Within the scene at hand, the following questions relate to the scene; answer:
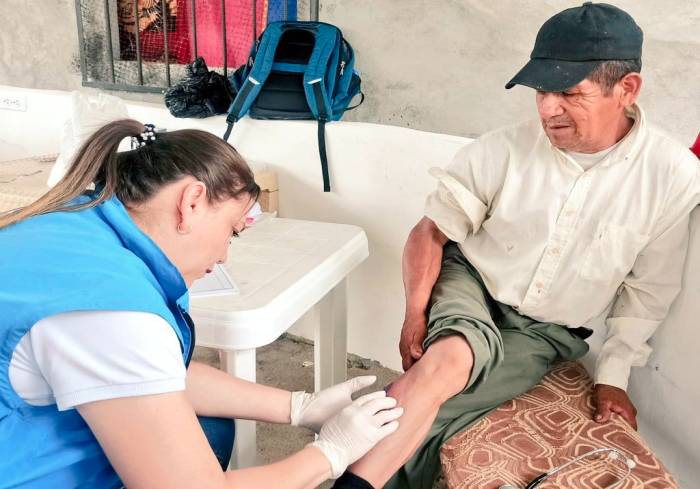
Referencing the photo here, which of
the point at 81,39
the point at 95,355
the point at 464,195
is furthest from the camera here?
the point at 81,39

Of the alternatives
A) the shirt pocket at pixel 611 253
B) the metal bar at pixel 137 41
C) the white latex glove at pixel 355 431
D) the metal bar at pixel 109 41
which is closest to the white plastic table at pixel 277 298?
the white latex glove at pixel 355 431

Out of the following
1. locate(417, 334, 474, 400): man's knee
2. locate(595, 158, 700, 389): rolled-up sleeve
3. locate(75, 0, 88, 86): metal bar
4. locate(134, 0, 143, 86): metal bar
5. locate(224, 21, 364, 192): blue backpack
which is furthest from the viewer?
locate(75, 0, 88, 86): metal bar

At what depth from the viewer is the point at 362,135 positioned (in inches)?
75.0

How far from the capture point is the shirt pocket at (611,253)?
4.11 ft

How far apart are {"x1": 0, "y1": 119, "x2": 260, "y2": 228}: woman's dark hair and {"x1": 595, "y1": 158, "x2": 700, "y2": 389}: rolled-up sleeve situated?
35.4 inches

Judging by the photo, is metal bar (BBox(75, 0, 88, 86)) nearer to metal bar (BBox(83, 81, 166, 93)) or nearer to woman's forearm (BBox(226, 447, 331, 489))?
metal bar (BBox(83, 81, 166, 93))

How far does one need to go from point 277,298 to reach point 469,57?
1.49m

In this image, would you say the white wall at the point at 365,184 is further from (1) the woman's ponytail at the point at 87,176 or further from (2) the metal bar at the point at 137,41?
(1) the woman's ponytail at the point at 87,176

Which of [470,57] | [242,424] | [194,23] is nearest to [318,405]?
[242,424]

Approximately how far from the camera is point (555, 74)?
3.88 ft

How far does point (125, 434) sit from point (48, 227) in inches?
11.7

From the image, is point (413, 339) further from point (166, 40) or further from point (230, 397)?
point (166, 40)

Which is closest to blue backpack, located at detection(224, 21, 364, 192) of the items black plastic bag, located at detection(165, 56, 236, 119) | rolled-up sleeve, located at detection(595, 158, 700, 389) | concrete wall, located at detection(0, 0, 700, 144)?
black plastic bag, located at detection(165, 56, 236, 119)

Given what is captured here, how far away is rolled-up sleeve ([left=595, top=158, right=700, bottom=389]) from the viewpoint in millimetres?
1223
